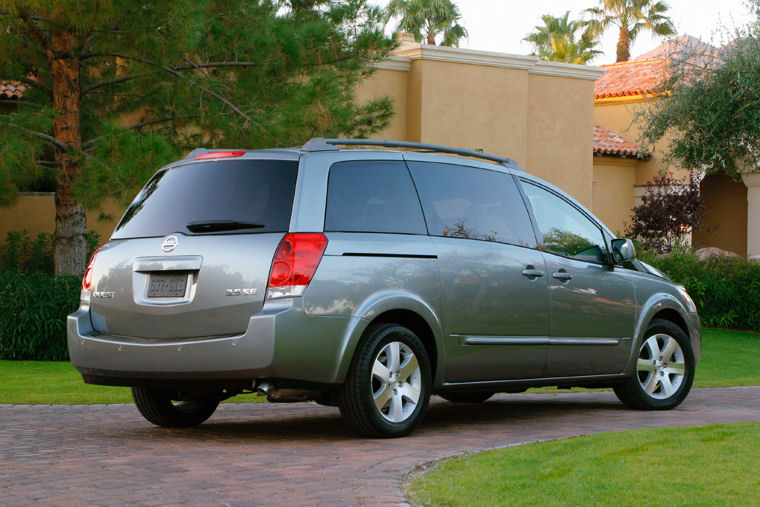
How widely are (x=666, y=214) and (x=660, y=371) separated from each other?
20165 mm

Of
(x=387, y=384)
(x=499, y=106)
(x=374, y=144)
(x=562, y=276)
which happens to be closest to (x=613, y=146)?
(x=499, y=106)

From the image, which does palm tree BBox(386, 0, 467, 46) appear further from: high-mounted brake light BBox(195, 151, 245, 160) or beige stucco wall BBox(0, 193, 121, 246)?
high-mounted brake light BBox(195, 151, 245, 160)

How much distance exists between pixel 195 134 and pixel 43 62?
2.37m

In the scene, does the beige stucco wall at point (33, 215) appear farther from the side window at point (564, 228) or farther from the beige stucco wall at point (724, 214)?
the beige stucco wall at point (724, 214)

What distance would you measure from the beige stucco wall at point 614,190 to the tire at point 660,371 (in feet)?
71.4

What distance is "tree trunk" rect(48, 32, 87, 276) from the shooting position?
15141 millimetres

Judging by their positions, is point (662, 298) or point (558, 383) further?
point (662, 298)

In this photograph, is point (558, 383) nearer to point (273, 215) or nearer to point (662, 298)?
point (662, 298)

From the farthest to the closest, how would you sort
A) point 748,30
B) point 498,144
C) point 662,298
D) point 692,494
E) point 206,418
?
point 498,144, point 748,30, point 662,298, point 206,418, point 692,494

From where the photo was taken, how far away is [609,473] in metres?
5.52

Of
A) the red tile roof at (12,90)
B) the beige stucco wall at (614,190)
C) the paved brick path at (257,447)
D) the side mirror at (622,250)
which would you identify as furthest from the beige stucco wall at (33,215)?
the beige stucco wall at (614,190)

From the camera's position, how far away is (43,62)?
15695 millimetres

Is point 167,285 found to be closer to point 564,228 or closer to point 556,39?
point 564,228

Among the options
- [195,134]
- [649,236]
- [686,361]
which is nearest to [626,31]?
[649,236]
